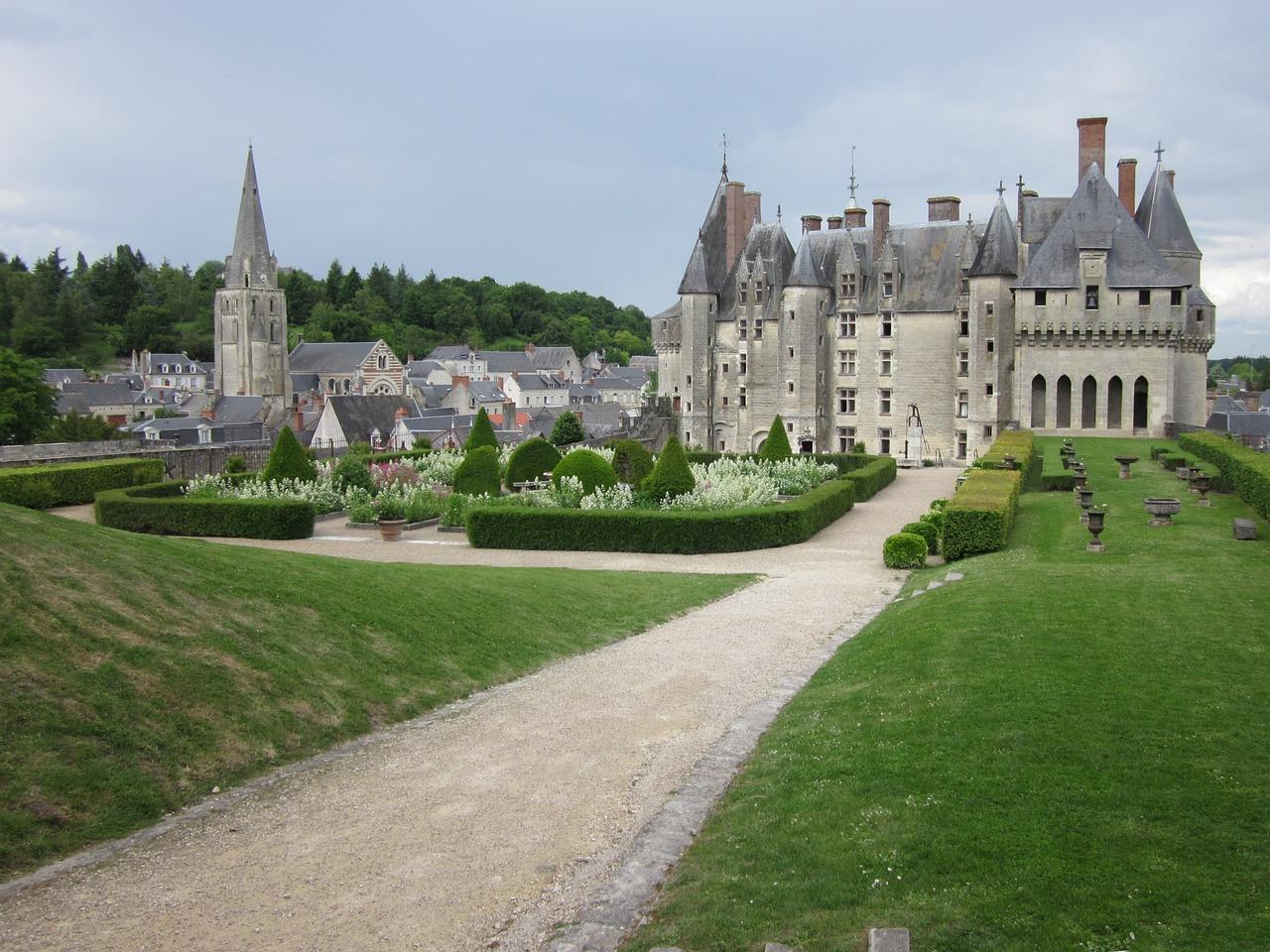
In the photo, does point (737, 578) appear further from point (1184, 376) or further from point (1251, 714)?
point (1184, 376)

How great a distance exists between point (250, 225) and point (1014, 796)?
100247 mm

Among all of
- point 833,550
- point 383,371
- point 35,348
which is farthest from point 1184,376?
point 35,348

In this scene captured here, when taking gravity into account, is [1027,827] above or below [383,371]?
below

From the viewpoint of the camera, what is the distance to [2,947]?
18.3 ft

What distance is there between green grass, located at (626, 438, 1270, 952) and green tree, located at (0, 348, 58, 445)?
56.0m

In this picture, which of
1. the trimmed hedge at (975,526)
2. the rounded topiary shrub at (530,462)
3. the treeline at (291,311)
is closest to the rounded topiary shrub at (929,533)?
the trimmed hedge at (975,526)

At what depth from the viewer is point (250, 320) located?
329 feet

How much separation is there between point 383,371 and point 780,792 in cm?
10531

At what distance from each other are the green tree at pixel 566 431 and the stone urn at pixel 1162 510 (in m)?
40.0

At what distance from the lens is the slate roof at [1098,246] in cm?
4512

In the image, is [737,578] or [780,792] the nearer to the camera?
[780,792]

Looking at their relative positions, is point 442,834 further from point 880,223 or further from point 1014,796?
point 880,223

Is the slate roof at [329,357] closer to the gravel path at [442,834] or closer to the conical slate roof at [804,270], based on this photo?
the conical slate roof at [804,270]

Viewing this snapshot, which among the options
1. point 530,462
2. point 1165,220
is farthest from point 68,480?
point 1165,220
